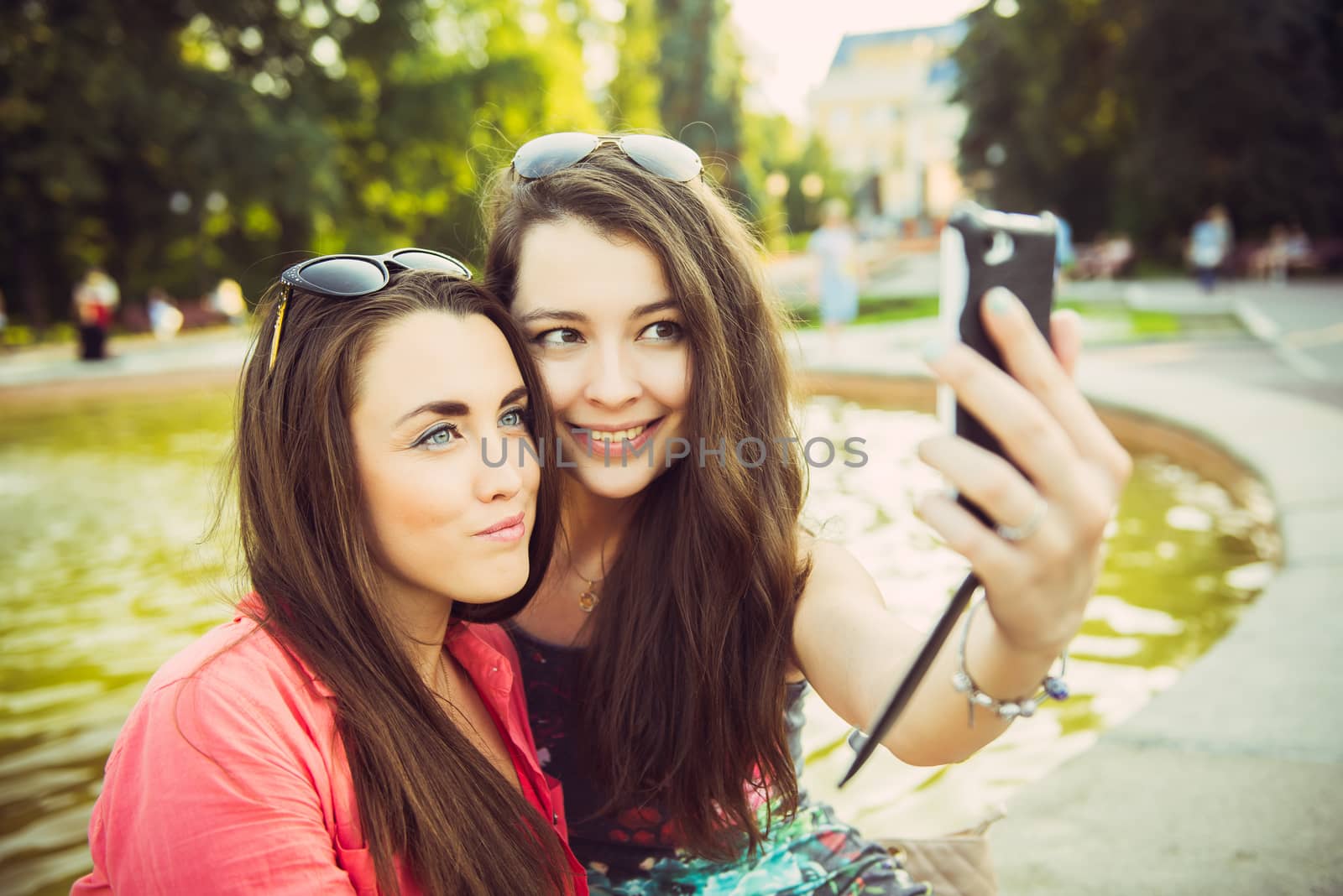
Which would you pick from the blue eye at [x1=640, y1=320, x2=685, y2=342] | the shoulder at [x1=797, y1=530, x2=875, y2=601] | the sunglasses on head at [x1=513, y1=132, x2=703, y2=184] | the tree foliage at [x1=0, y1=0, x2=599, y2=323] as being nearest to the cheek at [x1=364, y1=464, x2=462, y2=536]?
the blue eye at [x1=640, y1=320, x2=685, y2=342]

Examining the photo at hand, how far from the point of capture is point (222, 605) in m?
5.47

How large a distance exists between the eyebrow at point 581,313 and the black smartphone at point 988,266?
3.78 feet

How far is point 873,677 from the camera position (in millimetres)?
1586

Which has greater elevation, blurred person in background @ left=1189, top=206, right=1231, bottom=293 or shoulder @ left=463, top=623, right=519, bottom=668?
blurred person in background @ left=1189, top=206, right=1231, bottom=293

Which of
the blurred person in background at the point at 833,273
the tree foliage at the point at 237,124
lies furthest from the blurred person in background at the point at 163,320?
the blurred person in background at the point at 833,273

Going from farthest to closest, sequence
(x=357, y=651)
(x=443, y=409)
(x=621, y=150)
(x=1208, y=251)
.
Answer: (x=1208, y=251) → (x=621, y=150) → (x=443, y=409) → (x=357, y=651)

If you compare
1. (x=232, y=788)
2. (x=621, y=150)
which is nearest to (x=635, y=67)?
(x=621, y=150)

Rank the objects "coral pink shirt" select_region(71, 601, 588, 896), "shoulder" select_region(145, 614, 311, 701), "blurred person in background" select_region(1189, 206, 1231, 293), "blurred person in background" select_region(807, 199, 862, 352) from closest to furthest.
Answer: "coral pink shirt" select_region(71, 601, 588, 896) → "shoulder" select_region(145, 614, 311, 701) → "blurred person in background" select_region(807, 199, 862, 352) → "blurred person in background" select_region(1189, 206, 1231, 293)

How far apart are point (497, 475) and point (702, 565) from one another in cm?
52

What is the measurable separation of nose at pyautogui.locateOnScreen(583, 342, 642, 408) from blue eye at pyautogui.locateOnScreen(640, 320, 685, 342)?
0.07 meters

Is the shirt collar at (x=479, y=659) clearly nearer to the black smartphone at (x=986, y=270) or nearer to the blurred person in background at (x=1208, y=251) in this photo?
the black smartphone at (x=986, y=270)

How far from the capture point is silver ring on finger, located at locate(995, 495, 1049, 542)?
898 millimetres

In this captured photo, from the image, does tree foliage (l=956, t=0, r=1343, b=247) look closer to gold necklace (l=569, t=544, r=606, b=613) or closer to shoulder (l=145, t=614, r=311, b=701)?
gold necklace (l=569, t=544, r=606, b=613)
